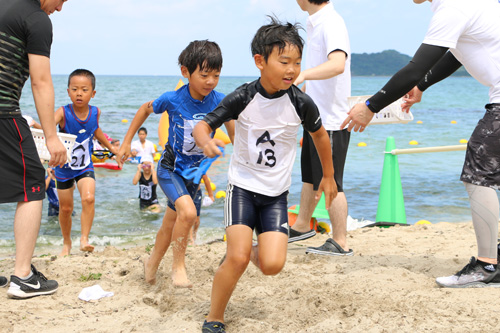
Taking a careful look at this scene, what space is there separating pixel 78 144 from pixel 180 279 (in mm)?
2177

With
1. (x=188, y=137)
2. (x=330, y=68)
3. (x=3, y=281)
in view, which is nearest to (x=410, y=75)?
(x=330, y=68)

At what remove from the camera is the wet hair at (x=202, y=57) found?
13.2 ft

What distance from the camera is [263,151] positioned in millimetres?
3281

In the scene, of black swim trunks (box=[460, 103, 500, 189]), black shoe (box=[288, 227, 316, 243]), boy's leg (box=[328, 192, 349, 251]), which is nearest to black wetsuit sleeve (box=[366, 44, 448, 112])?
black swim trunks (box=[460, 103, 500, 189])

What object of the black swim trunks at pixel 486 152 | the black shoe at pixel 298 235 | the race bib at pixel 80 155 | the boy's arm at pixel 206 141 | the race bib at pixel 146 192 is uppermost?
the boy's arm at pixel 206 141

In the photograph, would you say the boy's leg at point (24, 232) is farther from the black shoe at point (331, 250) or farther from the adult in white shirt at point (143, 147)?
the adult in white shirt at point (143, 147)

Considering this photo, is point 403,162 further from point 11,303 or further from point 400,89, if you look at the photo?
point 11,303

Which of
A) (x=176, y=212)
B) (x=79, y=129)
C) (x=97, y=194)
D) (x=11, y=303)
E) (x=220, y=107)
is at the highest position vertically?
(x=220, y=107)

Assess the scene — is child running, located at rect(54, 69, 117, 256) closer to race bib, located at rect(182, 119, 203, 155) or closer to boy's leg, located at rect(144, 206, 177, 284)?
boy's leg, located at rect(144, 206, 177, 284)

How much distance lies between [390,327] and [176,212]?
1.83 m

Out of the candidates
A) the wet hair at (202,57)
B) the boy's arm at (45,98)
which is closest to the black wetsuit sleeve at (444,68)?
the wet hair at (202,57)

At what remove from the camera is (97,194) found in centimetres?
1071

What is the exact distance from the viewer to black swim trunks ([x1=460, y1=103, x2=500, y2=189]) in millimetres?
3627

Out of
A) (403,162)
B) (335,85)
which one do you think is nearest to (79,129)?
(335,85)
